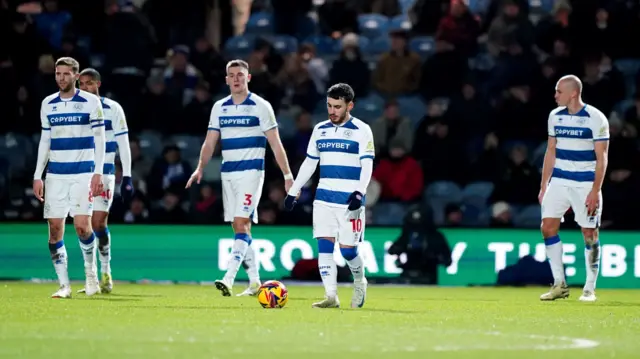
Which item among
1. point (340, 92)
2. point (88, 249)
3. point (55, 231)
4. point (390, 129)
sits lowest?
point (88, 249)

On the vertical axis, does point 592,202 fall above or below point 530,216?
above

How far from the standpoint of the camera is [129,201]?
1859 cm

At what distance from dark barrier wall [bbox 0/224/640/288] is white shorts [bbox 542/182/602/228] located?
11.6 feet

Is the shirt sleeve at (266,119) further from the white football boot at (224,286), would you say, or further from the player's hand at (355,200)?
the player's hand at (355,200)

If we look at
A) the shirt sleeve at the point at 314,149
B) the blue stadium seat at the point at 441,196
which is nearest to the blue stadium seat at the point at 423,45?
the blue stadium seat at the point at 441,196

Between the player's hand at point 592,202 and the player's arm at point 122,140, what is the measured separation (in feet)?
16.2

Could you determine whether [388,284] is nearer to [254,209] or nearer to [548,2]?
[254,209]

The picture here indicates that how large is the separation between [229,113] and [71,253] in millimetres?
4747

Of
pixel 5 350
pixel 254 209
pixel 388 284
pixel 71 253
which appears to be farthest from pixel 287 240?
pixel 5 350

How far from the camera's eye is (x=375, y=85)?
70.1 ft

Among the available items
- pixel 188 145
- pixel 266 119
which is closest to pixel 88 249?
pixel 266 119

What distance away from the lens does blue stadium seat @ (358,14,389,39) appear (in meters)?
22.8

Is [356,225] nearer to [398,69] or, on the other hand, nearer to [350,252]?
→ [350,252]

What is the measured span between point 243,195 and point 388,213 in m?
5.40
